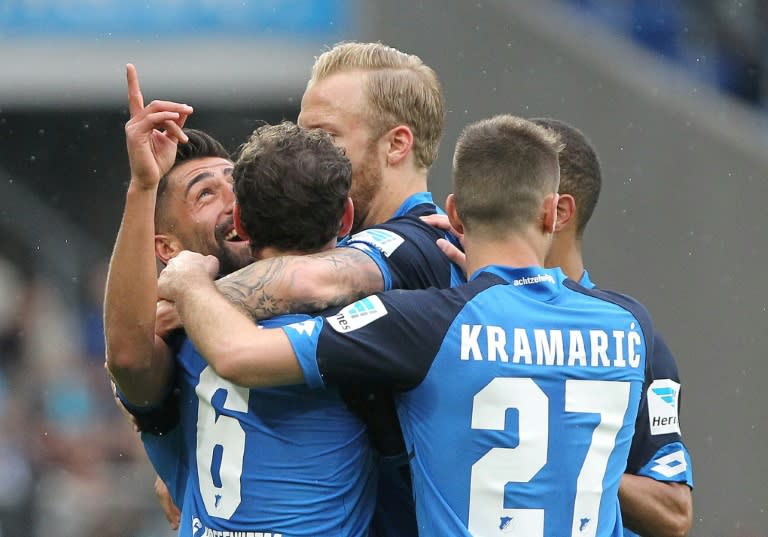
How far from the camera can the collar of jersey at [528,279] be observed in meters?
3.83

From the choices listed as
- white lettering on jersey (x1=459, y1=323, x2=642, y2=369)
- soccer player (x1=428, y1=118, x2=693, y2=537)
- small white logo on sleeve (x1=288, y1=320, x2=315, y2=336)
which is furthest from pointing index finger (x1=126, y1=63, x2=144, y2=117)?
white lettering on jersey (x1=459, y1=323, x2=642, y2=369)

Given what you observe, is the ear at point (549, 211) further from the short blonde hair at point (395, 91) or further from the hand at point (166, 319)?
the hand at point (166, 319)

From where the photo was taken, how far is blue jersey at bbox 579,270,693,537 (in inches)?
175

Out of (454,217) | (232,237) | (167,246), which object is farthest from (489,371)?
(167,246)

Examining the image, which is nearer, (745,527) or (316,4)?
(745,527)

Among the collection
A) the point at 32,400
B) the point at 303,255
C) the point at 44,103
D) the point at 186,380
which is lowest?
the point at 32,400

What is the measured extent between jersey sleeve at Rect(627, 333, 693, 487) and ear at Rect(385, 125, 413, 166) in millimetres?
1045

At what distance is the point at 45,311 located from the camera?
14.4 metres

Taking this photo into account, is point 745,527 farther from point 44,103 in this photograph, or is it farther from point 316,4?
point 44,103

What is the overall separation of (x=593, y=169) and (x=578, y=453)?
146 centimetres

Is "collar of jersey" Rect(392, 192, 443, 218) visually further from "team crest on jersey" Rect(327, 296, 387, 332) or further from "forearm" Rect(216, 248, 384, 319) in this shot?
"team crest on jersey" Rect(327, 296, 387, 332)

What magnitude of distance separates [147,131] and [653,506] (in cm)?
197

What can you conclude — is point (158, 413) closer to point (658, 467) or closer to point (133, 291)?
point (133, 291)

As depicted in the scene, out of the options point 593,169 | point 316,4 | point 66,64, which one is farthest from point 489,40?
Answer: point 593,169
